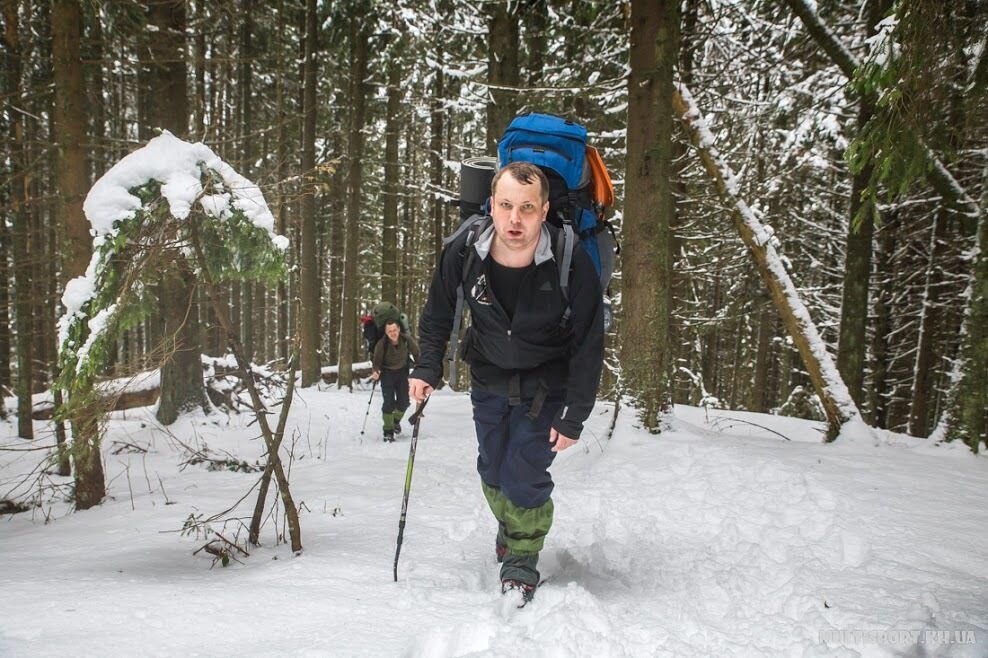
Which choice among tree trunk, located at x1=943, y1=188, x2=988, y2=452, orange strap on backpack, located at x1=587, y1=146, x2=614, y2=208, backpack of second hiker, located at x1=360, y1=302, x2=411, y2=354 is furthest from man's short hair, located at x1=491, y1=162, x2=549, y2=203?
backpack of second hiker, located at x1=360, y1=302, x2=411, y2=354

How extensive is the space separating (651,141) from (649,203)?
2.22 feet

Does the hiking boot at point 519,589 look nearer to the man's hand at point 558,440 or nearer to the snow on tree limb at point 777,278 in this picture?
the man's hand at point 558,440

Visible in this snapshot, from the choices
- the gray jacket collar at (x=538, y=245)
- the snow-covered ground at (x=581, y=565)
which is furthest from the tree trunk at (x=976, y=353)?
the gray jacket collar at (x=538, y=245)

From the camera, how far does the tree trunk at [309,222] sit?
13312mm

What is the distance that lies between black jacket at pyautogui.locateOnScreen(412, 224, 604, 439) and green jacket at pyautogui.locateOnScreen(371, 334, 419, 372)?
6.29 metres

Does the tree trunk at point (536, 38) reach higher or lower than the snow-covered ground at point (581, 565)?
higher

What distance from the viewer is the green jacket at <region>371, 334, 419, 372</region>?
9281 mm

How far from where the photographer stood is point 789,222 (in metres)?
13.0

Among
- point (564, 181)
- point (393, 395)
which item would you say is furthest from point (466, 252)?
point (393, 395)

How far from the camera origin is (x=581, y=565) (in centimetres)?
332

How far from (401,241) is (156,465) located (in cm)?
2068

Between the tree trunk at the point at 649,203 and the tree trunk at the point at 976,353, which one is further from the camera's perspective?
the tree trunk at the point at 649,203

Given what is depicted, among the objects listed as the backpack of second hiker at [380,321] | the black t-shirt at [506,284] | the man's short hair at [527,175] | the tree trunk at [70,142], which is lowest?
the backpack of second hiker at [380,321]

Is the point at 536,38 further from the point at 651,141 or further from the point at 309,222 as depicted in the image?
the point at 651,141
